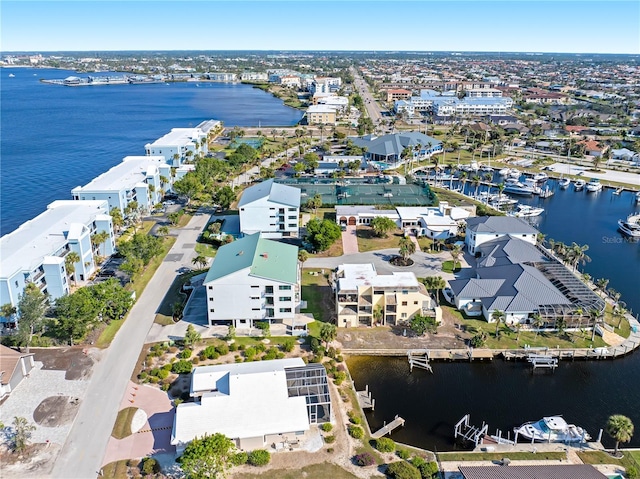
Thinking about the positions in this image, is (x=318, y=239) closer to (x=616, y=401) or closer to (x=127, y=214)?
(x=127, y=214)

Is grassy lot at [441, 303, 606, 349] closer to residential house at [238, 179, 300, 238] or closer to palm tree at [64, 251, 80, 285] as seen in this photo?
residential house at [238, 179, 300, 238]

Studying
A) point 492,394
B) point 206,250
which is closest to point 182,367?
point 492,394

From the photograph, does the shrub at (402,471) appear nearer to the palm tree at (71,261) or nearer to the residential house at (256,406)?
the residential house at (256,406)

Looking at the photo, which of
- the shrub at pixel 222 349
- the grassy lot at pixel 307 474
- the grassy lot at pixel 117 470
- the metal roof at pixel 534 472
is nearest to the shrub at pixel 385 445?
the grassy lot at pixel 307 474


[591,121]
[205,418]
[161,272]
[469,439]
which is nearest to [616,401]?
[469,439]

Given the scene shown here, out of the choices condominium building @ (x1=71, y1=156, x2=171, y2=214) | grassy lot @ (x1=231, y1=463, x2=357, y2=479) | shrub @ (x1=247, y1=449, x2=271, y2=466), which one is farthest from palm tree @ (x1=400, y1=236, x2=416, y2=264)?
condominium building @ (x1=71, y1=156, x2=171, y2=214)
